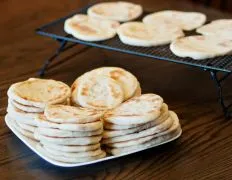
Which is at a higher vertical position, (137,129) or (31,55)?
(137,129)

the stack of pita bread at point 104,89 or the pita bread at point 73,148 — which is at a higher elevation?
the stack of pita bread at point 104,89

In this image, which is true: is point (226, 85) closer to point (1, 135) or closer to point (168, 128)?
point (168, 128)

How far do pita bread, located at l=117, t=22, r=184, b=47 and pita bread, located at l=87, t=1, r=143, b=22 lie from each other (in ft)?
0.34

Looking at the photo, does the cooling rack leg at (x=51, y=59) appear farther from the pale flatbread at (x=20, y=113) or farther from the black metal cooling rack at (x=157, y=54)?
the pale flatbread at (x=20, y=113)

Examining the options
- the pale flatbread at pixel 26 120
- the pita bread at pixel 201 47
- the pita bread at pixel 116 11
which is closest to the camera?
the pale flatbread at pixel 26 120

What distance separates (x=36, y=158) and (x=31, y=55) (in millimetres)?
682

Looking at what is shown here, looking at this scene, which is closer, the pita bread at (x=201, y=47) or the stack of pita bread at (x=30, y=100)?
the stack of pita bread at (x=30, y=100)

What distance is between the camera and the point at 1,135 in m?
1.24

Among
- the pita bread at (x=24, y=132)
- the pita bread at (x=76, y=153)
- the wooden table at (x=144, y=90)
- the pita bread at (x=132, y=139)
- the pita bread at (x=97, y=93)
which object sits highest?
the pita bread at (x=97, y=93)

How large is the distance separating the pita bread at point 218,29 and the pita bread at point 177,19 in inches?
2.0

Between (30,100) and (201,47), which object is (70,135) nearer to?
(30,100)

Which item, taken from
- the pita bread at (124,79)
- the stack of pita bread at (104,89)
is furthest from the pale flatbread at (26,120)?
the pita bread at (124,79)

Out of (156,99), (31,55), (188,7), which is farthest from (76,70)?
(188,7)

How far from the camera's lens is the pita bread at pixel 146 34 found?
1.51 metres
